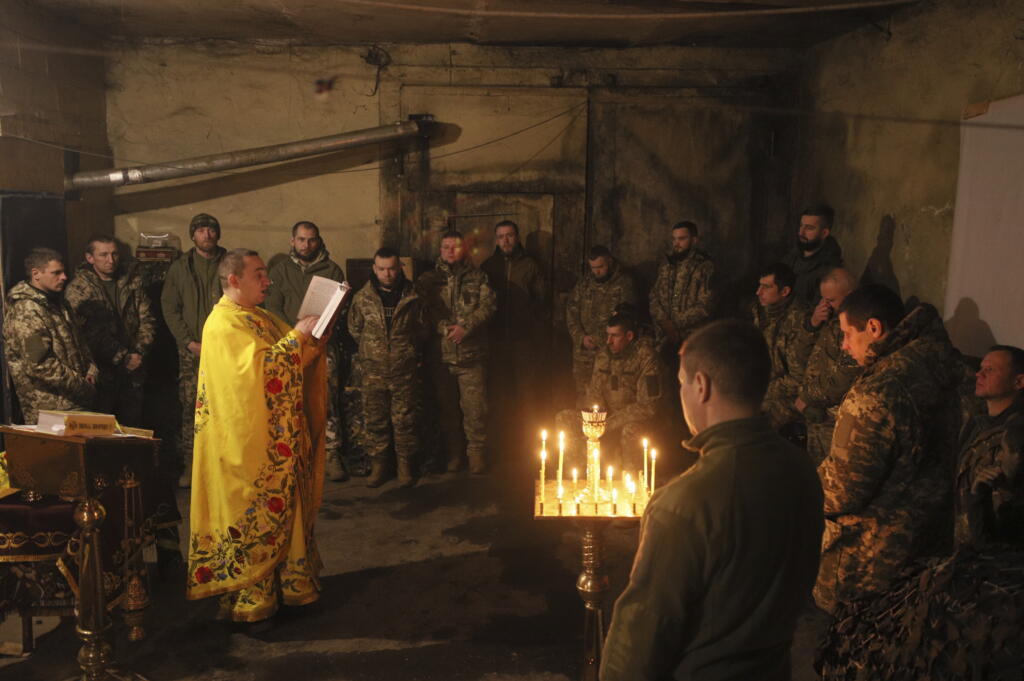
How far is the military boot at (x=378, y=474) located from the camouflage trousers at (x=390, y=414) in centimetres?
5

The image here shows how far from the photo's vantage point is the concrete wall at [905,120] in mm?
5176

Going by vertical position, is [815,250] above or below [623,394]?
above

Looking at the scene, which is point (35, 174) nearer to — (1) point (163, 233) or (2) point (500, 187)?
(1) point (163, 233)

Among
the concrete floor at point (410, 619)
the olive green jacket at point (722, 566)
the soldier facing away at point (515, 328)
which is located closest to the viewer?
the olive green jacket at point (722, 566)

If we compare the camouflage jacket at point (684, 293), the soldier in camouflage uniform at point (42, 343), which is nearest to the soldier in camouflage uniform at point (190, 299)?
the soldier in camouflage uniform at point (42, 343)

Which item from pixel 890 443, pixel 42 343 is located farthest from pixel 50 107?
pixel 890 443

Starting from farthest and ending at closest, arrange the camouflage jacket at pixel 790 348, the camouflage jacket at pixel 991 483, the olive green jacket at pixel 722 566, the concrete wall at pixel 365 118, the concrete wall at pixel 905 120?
the concrete wall at pixel 365 118
the camouflage jacket at pixel 790 348
the concrete wall at pixel 905 120
the camouflage jacket at pixel 991 483
the olive green jacket at pixel 722 566

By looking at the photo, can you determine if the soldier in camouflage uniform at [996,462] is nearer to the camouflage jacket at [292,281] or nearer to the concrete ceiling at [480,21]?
the concrete ceiling at [480,21]

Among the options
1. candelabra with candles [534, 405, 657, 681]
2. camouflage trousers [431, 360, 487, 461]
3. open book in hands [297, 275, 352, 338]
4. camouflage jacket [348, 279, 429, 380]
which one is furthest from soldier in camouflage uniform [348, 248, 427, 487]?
candelabra with candles [534, 405, 657, 681]

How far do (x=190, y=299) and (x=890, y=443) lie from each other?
637 cm

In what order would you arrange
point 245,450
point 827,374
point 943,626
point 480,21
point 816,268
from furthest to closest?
point 480,21 → point 816,268 → point 827,374 → point 245,450 → point 943,626

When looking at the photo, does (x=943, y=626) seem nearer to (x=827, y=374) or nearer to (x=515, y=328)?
(x=827, y=374)

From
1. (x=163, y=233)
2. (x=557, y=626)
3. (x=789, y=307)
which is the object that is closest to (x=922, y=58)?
(x=789, y=307)

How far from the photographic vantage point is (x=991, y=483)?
10.8 feet
